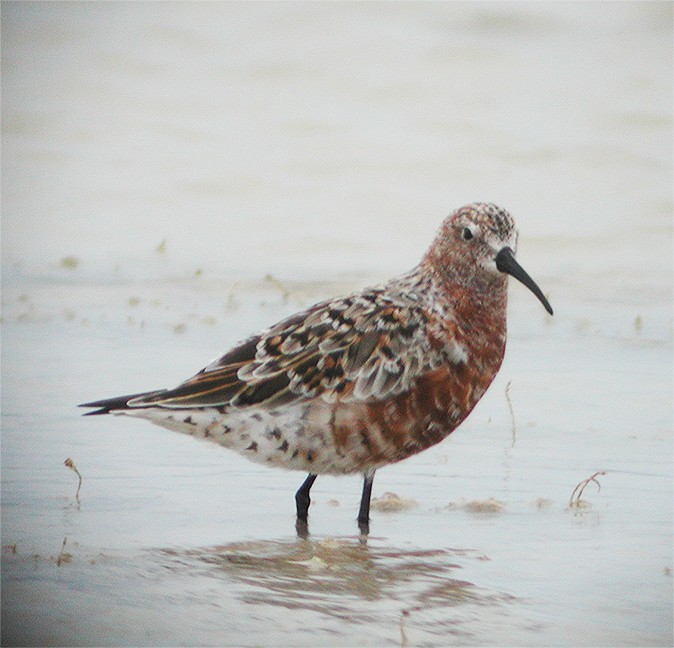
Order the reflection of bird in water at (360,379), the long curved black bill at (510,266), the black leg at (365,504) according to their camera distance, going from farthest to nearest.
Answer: the long curved black bill at (510,266) → the black leg at (365,504) → the reflection of bird in water at (360,379)

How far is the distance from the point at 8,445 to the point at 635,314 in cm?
555

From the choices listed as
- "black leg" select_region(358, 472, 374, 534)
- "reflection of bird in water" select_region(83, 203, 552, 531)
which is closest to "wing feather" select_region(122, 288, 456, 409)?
"reflection of bird in water" select_region(83, 203, 552, 531)

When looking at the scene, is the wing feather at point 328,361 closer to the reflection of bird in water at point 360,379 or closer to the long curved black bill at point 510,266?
the reflection of bird in water at point 360,379

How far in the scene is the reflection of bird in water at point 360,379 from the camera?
5.23 meters

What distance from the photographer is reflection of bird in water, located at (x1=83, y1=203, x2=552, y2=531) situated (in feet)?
17.1

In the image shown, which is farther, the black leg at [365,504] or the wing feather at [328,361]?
the black leg at [365,504]

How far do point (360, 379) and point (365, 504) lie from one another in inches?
22.5

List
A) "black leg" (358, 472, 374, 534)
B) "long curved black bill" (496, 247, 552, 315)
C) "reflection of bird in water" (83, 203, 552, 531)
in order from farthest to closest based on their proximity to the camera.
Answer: "long curved black bill" (496, 247, 552, 315) < "black leg" (358, 472, 374, 534) < "reflection of bird in water" (83, 203, 552, 531)

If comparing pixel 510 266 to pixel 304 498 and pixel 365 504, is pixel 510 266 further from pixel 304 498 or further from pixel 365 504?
pixel 304 498

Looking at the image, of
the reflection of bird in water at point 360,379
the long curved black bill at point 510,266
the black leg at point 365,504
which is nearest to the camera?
the reflection of bird in water at point 360,379

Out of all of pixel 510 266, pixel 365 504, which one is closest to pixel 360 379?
pixel 365 504

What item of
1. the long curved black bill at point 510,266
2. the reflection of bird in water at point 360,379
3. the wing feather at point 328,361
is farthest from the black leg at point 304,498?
the long curved black bill at point 510,266

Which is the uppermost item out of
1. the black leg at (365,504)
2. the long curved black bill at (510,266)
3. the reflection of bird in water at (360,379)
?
the long curved black bill at (510,266)

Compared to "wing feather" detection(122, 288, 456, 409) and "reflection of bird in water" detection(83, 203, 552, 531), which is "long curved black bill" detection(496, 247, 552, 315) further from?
"wing feather" detection(122, 288, 456, 409)
